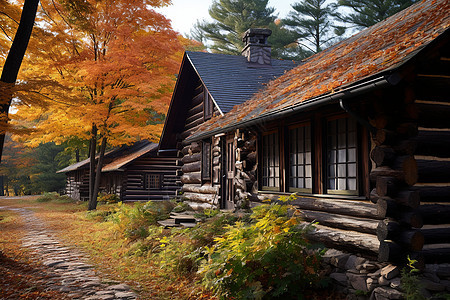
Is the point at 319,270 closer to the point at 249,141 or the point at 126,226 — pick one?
the point at 249,141

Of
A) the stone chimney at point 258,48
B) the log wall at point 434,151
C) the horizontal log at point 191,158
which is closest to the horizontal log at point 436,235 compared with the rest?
the log wall at point 434,151

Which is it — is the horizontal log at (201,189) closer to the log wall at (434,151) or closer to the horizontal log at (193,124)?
the horizontal log at (193,124)

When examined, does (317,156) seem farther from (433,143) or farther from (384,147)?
(433,143)

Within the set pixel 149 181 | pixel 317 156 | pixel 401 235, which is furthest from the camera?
pixel 149 181

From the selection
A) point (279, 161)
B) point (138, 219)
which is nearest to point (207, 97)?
point (138, 219)

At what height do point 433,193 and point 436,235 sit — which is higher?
point 433,193

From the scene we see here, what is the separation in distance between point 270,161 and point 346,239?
411 centimetres

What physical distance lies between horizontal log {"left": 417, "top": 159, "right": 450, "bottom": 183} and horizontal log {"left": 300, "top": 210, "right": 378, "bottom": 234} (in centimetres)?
106

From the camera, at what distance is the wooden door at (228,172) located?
13555mm

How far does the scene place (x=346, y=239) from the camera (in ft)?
23.1

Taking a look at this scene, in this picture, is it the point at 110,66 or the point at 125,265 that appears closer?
the point at 125,265

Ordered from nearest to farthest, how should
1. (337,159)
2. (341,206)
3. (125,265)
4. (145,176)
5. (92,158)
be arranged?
(341,206), (337,159), (125,265), (92,158), (145,176)

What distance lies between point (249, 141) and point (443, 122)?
602 centimetres

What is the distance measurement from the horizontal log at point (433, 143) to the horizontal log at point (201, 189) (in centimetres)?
877
